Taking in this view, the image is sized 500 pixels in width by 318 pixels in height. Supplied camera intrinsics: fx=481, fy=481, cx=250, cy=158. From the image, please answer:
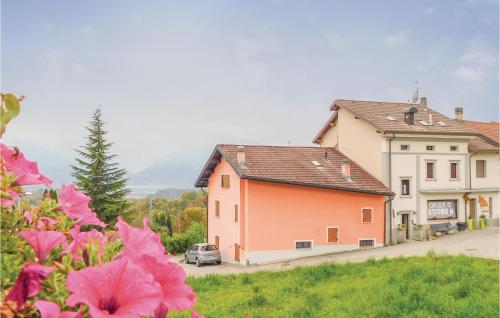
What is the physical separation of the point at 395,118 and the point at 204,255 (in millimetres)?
15569

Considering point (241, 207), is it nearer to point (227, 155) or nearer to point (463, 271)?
point (227, 155)

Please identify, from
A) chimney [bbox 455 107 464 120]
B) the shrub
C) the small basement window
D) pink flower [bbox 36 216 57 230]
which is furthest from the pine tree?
pink flower [bbox 36 216 57 230]

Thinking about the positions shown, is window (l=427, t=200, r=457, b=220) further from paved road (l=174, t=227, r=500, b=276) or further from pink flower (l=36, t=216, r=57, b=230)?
pink flower (l=36, t=216, r=57, b=230)

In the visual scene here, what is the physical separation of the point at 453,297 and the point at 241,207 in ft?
56.1

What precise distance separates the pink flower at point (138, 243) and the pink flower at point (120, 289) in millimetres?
147

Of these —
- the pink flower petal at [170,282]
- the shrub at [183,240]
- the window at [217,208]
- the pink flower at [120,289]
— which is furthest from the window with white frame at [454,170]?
the pink flower at [120,289]

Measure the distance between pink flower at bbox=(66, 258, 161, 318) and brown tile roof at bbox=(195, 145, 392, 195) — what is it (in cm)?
2599

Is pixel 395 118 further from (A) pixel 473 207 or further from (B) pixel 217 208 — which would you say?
(B) pixel 217 208

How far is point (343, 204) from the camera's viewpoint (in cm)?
2939

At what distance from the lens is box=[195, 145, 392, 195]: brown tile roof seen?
2811 cm

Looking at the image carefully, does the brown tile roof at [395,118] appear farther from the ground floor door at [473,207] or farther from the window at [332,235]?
the window at [332,235]

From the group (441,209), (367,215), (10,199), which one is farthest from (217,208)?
(10,199)

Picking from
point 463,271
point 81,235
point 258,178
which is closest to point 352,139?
point 258,178

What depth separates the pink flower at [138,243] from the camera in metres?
1.24
